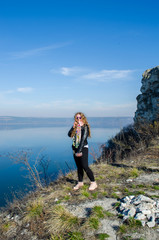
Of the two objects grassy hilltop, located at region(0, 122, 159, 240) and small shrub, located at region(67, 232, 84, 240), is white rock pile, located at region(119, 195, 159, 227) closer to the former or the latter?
grassy hilltop, located at region(0, 122, 159, 240)

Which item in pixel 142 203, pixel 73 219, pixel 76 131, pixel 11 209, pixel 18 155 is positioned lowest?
pixel 11 209

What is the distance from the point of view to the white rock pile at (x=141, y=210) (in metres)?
3.74

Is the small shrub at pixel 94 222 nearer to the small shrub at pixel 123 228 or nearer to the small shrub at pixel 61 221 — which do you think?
the small shrub at pixel 61 221

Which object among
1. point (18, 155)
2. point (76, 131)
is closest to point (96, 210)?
point (76, 131)

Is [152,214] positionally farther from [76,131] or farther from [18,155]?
[18,155]

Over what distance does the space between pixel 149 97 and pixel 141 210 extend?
16.4 meters

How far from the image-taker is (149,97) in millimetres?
18812

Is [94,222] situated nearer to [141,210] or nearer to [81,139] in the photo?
[141,210]

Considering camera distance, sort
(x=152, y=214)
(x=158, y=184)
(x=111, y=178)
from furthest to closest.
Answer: (x=111, y=178)
(x=158, y=184)
(x=152, y=214)

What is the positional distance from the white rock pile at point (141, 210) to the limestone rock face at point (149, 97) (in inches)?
525

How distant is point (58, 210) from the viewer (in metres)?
4.37

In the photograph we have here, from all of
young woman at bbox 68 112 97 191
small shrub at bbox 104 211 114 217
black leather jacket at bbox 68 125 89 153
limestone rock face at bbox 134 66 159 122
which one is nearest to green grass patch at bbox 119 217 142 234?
small shrub at bbox 104 211 114 217

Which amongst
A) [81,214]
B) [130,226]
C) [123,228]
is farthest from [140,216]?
[81,214]

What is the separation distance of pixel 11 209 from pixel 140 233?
3613mm
